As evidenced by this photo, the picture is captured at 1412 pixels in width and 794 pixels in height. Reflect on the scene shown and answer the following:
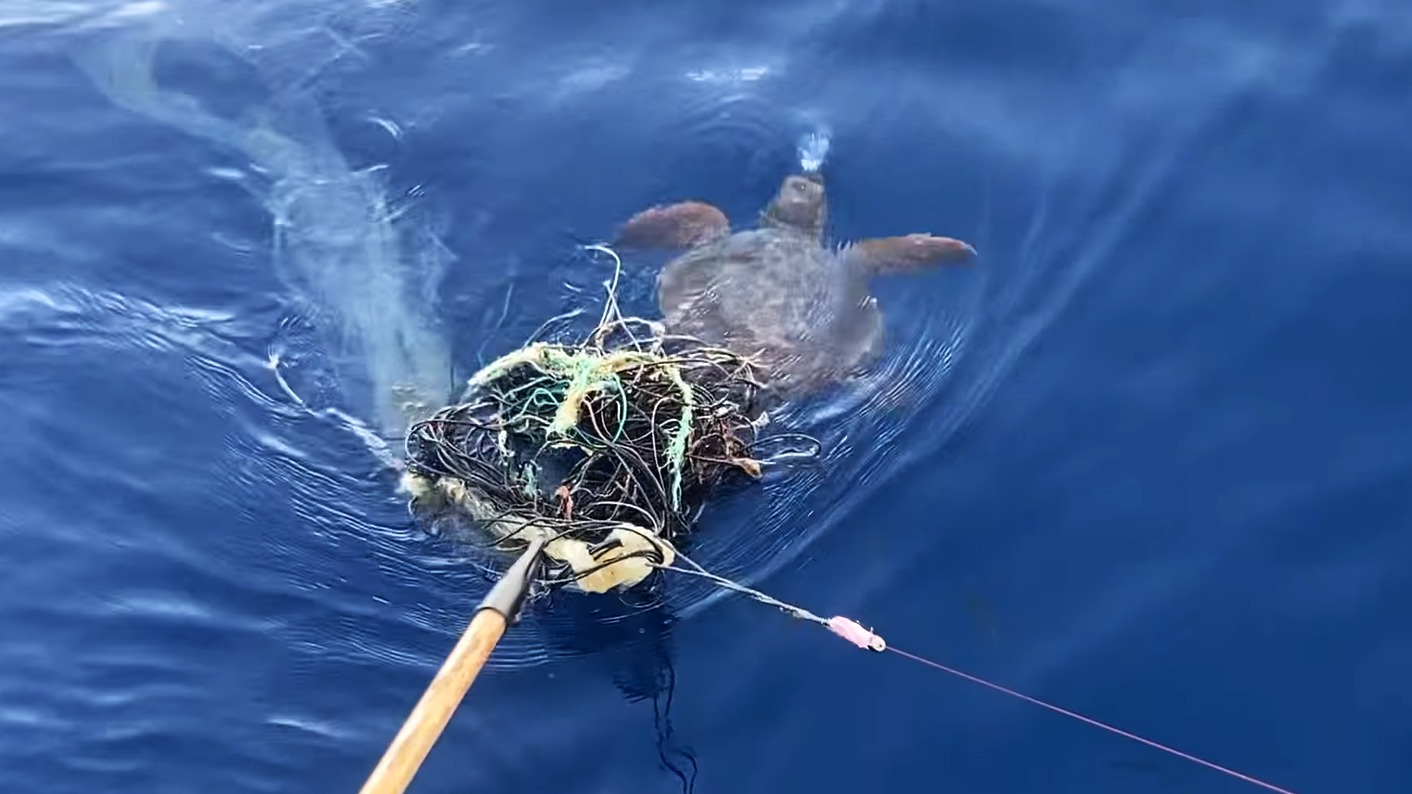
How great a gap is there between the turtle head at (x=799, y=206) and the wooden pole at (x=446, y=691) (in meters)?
2.83

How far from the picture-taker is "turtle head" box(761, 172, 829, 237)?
6426mm

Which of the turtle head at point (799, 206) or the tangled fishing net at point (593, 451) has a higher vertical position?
the turtle head at point (799, 206)

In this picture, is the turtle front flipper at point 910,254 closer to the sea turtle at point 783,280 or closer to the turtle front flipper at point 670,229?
the sea turtle at point 783,280

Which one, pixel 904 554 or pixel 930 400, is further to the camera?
pixel 930 400

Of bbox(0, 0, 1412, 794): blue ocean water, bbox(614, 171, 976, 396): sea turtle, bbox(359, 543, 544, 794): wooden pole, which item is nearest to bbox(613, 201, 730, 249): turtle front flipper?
bbox(614, 171, 976, 396): sea turtle

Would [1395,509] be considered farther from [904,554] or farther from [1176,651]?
[904,554]

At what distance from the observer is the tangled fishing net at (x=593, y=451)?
484 cm

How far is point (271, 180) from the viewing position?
6691 millimetres

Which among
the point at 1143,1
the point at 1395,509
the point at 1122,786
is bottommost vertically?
the point at 1122,786

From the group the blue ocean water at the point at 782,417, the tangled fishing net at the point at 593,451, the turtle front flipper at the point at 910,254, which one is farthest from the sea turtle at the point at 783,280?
the tangled fishing net at the point at 593,451

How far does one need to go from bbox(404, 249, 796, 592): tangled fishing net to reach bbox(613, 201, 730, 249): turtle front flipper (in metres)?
0.92

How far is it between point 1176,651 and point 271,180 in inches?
175

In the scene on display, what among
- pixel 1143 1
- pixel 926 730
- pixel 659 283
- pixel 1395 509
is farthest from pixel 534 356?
pixel 1143 1

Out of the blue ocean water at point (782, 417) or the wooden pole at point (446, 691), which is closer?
the wooden pole at point (446, 691)
